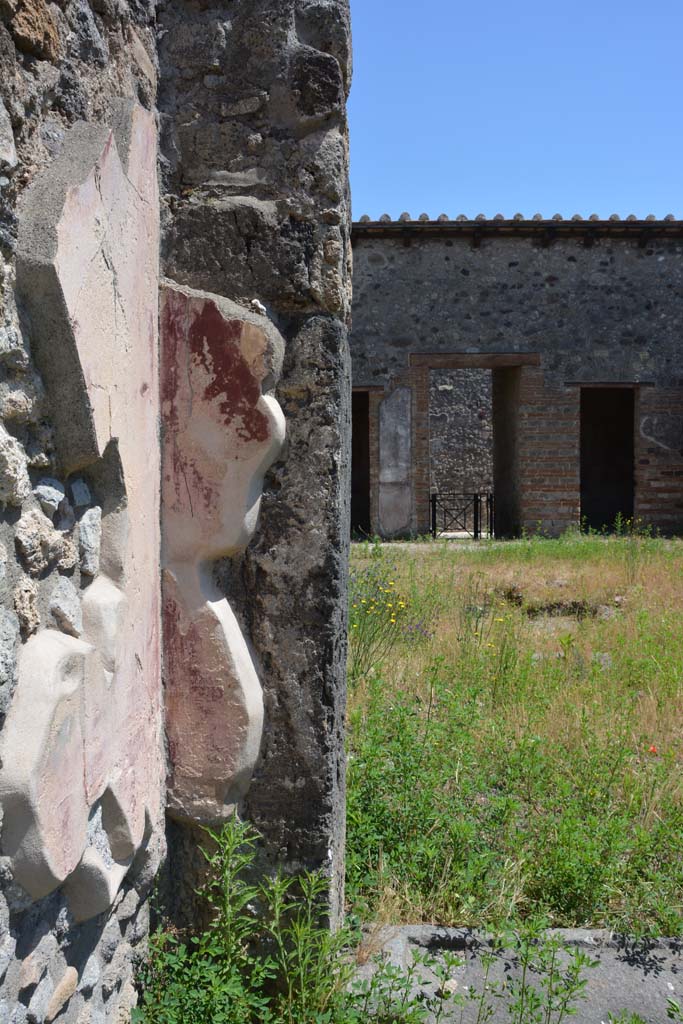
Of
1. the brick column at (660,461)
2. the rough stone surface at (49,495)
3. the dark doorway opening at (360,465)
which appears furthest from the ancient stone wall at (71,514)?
the dark doorway opening at (360,465)

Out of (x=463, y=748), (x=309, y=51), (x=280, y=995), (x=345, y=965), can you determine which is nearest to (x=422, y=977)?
(x=345, y=965)

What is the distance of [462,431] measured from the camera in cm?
1866

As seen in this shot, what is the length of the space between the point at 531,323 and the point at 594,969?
36.5 feet

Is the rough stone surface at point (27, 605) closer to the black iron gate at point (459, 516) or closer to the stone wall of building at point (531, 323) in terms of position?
the stone wall of building at point (531, 323)

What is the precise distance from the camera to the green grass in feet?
8.73

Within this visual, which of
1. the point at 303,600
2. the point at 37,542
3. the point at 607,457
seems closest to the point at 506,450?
the point at 607,457

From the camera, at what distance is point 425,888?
267cm

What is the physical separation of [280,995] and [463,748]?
59.5 inches

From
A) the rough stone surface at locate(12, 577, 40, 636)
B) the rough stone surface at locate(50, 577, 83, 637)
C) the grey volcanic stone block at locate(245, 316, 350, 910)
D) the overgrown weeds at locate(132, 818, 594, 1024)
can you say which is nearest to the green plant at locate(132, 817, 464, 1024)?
the overgrown weeds at locate(132, 818, 594, 1024)

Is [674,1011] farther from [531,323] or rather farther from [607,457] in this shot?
[607,457]

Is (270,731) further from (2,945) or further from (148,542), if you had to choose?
(2,945)

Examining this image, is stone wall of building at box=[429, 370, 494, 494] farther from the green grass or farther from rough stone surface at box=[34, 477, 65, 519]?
rough stone surface at box=[34, 477, 65, 519]

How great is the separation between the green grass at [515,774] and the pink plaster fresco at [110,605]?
1127mm

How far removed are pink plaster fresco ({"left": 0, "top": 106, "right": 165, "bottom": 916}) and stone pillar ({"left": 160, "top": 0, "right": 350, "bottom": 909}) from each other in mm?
169
